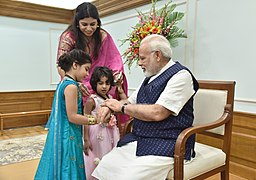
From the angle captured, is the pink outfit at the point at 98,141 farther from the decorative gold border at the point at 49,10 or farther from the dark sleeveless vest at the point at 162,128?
the decorative gold border at the point at 49,10

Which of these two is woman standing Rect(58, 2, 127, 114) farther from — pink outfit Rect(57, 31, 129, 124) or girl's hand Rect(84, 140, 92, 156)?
girl's hand Rect(84, 140, 92, 156)

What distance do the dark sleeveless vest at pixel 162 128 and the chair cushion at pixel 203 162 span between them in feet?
0.19

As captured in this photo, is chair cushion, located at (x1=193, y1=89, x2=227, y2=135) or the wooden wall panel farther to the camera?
the wooden wall panel

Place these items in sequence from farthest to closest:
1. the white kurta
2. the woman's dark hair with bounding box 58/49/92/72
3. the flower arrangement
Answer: the flower arrangement, the woman's dark hair with bounding box 58/49/92/72, the white kurta

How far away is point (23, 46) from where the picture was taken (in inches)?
185

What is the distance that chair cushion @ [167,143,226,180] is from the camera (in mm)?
1471

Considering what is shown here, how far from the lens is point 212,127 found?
158 centimetres

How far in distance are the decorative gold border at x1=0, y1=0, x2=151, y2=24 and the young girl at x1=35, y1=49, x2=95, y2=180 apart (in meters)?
2.35

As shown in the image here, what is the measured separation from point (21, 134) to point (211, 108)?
3641mm

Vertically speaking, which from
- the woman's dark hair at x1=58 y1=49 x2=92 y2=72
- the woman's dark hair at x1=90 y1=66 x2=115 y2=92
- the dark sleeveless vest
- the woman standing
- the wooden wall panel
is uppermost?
the woman standing

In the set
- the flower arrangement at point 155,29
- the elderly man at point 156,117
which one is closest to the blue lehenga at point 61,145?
the elderly man at point 156,117

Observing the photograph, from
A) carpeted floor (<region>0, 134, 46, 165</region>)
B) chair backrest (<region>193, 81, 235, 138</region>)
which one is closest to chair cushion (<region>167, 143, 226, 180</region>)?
chair backrest (<region>193, 81, 235, 138</region>)

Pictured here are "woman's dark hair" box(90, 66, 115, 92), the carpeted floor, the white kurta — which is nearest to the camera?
the white kurta

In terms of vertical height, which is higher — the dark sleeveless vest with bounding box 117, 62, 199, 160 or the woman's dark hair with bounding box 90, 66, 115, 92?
the woman's dark hair with bounding box 90, 66, 115, 92
